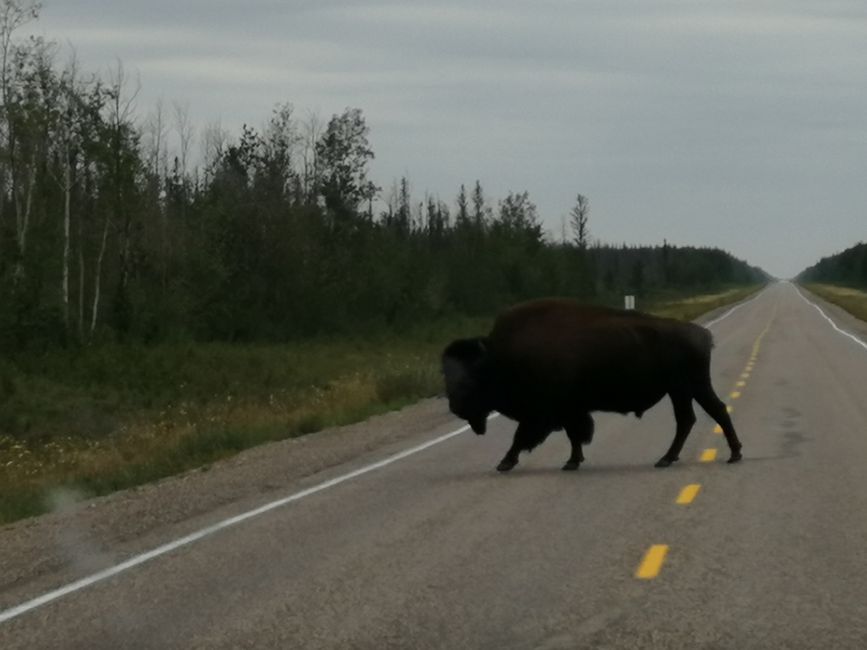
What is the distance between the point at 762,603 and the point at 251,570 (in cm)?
337

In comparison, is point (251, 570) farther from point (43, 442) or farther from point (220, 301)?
point (220, 301)

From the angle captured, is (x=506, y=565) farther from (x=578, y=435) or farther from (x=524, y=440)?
(x=578, y=435)

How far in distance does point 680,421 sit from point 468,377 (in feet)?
7.40

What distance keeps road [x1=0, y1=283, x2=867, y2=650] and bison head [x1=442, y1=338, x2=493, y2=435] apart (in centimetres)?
73

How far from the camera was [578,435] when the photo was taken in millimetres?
15695

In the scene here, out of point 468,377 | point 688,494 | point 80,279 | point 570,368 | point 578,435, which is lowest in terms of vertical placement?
point 688,494

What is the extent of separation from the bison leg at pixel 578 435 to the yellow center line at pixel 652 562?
4806mm

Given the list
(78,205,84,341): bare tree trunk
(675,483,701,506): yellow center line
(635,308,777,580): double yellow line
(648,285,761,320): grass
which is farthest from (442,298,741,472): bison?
(648,285,761,320): grass

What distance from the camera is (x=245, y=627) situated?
329 inches

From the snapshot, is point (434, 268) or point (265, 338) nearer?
point (265, 338)

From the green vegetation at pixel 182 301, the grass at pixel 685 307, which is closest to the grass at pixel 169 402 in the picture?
the green vegetation at pixel 182 301

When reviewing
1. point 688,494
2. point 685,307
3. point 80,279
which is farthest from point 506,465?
point 685,307

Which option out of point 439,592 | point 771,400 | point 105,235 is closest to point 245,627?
point 439,592

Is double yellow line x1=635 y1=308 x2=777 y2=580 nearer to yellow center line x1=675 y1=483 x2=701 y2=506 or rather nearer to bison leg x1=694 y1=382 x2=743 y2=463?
yellow center line x1=675 y1=483 x2=701 y2=506
